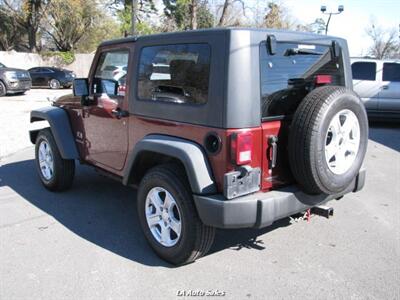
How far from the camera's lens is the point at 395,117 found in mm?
11375

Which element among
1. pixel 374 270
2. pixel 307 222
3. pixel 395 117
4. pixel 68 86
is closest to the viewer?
pixel 374 270

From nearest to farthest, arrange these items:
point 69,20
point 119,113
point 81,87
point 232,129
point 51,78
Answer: point 232,129, point 119,113, point 81,87, point 51,78, point 69,20

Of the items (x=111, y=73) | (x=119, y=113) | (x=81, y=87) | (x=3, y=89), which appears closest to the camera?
(x=119, y=113)

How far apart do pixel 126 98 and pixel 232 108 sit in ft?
4.65

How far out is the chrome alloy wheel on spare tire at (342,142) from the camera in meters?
3.47

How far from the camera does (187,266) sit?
3.71 m

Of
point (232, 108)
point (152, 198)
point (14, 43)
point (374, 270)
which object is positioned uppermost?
point (14, 43)

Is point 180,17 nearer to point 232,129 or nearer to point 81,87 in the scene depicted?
point 81,87

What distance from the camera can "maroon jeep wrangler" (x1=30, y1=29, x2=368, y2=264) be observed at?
10.5ft

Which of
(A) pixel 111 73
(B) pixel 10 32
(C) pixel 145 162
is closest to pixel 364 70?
(A) pixel 111 73

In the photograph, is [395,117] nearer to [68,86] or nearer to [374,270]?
[374,270]

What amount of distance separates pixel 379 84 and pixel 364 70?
519mm

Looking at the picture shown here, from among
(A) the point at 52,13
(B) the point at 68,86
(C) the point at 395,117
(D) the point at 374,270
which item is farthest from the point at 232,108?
(A) the point at 52,13

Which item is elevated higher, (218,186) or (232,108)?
(232,108)
